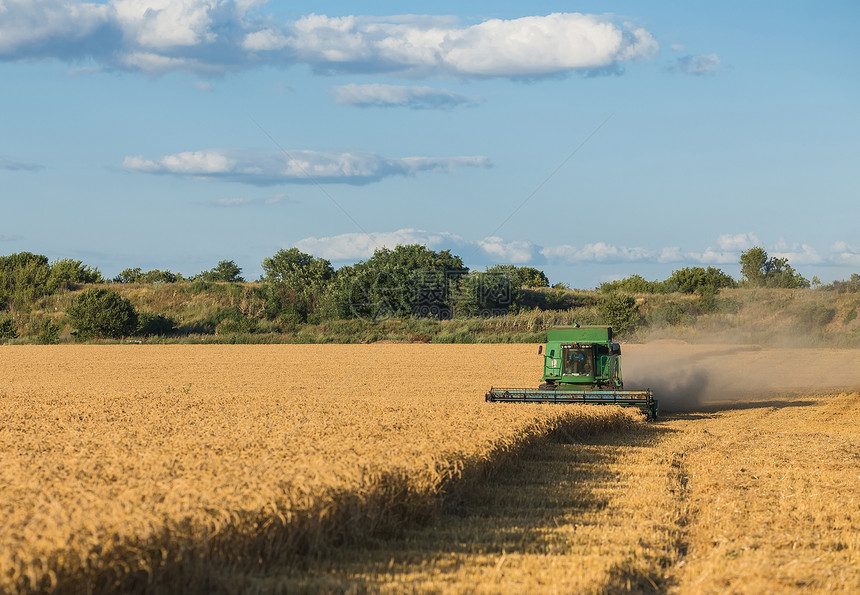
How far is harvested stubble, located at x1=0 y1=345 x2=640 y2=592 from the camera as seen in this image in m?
5.86

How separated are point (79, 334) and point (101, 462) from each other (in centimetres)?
5979

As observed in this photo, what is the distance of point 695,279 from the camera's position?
11075cm

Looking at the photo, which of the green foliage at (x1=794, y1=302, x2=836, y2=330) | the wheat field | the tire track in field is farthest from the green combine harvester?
the green foliage at (x1=794, y1=302, x2=836, y2=330)

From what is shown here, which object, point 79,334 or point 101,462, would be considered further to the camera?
point 79,334

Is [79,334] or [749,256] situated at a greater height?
[749,256]

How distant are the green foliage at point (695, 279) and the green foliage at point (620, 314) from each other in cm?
5188

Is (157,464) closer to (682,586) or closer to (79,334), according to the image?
(682,586)

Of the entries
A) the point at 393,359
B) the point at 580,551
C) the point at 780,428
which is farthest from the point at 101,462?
the point at 393,359

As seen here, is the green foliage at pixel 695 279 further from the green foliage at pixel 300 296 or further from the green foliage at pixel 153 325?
the green foliage at pixel 153 325

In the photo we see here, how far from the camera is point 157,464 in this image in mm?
8469

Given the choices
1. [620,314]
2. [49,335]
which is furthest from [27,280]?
[620,314]

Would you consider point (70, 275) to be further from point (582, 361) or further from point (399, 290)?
point (582, 361)

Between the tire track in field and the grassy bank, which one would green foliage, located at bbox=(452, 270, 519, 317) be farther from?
the tire track in field

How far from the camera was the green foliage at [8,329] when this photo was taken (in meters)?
70.2
